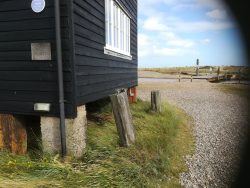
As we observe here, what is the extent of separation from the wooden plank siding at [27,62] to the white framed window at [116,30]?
225cm

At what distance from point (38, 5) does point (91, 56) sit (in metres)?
1.50

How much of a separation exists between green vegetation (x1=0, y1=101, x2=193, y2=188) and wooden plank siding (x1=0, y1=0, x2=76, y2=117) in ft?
2.81

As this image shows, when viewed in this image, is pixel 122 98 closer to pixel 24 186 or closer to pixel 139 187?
pixel 139 187

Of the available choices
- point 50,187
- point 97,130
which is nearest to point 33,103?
point 97,130

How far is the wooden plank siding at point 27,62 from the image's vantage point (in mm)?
4723

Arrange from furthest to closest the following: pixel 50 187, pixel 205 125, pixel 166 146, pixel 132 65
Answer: pixel 132 65, pixel 205 125, pixel 166 146, pixel 50 187

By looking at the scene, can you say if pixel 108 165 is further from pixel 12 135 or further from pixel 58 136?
pixel 12 135

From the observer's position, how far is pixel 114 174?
13.2ft

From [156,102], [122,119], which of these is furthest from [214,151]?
[156,102]

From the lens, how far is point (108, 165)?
430 cm

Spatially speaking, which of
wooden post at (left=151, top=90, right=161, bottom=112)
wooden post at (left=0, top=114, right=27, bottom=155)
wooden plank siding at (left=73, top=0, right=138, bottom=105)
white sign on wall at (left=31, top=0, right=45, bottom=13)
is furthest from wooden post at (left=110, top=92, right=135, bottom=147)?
wooden post at (left=151, top=90, right=161, bottom=112)

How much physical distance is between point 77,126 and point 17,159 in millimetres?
1112

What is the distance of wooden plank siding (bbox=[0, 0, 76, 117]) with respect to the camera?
472 centimetres

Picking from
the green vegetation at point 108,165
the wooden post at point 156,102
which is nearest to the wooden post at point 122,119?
the green vegetation at point 108,165
